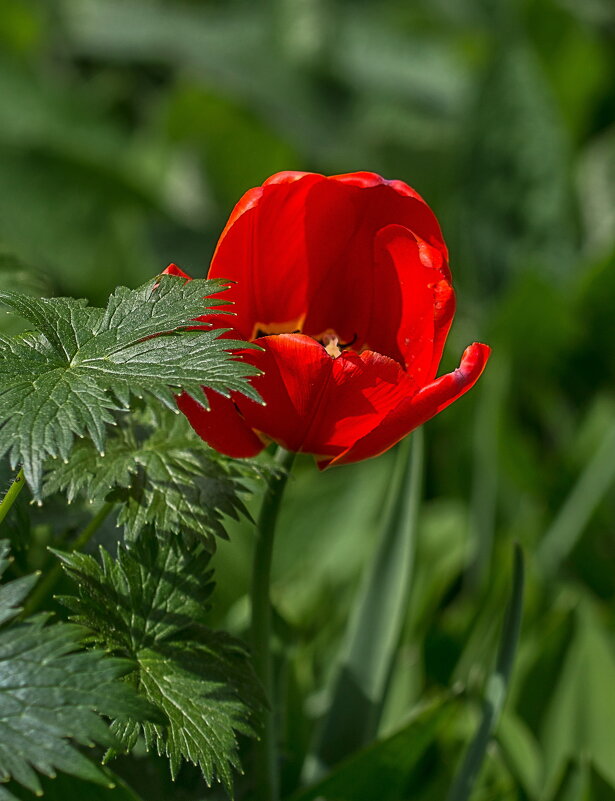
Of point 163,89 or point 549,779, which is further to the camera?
point 163,89

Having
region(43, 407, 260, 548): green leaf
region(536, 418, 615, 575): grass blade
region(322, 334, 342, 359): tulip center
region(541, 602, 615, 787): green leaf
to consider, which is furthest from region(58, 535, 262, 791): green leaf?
region(536, 418, 615, 575): grass blade

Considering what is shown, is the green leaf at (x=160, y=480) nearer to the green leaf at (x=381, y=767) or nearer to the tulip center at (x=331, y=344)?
the tulip center at (x=331, y=344)

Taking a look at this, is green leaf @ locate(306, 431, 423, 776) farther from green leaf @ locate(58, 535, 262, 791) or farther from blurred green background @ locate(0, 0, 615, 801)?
green leaf @ locate(58, 535, 262, 791)

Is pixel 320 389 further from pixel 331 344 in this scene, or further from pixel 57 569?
pixel 57 569

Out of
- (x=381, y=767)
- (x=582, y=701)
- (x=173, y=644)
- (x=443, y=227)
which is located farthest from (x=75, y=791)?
(x=443, y=227)

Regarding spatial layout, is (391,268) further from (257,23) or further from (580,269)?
(257,23)

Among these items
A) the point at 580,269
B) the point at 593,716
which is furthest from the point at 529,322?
the point at 593,716

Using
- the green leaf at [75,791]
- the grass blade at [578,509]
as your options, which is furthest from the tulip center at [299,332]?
the grass blade at [578,509]
